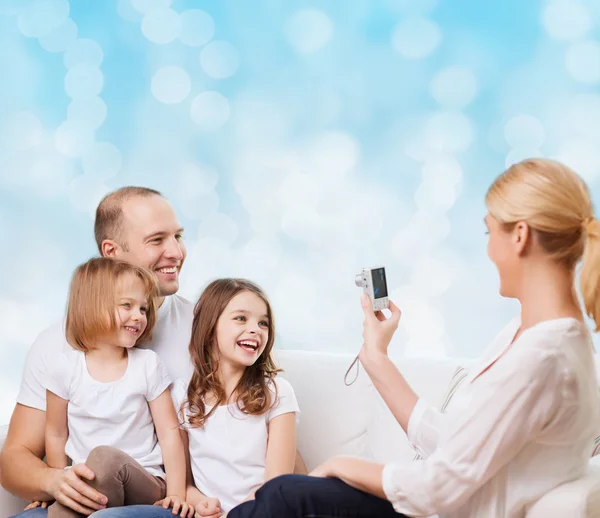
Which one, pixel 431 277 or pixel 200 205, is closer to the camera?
pixel 431 277

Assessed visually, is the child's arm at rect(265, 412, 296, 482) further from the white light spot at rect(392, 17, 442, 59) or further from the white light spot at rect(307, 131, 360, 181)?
the white light spot at rect(392, 17, 442, 59)

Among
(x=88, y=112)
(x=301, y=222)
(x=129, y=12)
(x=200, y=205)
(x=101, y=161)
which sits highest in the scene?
(x=129, y=12)

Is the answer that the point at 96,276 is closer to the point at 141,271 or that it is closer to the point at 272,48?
the point at 141,271

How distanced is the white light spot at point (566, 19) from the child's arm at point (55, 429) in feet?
7.17

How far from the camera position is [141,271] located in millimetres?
2084

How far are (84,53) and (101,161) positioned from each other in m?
0.51

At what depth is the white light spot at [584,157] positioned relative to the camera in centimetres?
285

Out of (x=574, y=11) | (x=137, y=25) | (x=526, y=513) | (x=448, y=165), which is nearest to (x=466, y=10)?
(x=574, y=11)

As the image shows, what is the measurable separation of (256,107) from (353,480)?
7.74 feet

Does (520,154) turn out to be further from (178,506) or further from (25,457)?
(25,457)

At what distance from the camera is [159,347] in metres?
2.21

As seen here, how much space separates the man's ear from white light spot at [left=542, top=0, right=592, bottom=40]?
1824 mm

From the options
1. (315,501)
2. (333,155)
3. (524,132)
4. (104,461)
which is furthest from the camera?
(333,155)

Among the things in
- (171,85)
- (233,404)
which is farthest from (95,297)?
(171,85)
